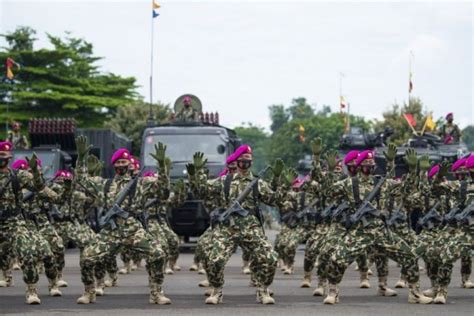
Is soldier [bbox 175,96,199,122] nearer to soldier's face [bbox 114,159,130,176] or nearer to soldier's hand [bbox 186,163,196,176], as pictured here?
soldier's face [bbox 114,159,130,176]

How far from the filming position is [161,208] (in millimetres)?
19922

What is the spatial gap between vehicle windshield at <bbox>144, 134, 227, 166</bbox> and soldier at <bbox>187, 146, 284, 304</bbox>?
12.6 metres

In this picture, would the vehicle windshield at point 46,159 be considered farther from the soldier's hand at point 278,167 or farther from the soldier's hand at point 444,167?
the soldier's hand at point 444,167

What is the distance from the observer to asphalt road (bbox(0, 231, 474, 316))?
46.9 feet

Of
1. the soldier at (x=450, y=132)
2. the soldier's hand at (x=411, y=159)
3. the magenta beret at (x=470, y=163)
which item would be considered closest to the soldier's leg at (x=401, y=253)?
the soldier's hand at (x=411, y=159)

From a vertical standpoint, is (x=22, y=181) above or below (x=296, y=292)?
above

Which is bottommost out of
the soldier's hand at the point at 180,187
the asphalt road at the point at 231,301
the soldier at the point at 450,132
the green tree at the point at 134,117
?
the asphalt road at the point at 231,301

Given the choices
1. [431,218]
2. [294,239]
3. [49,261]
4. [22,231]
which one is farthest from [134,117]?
[22,231]

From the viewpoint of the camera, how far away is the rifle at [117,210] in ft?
49.0

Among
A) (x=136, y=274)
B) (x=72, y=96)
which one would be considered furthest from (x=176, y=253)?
(x=72, y=96)

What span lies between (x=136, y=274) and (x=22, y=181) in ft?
23.1

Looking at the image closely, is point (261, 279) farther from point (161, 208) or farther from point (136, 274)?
point (136, 274)

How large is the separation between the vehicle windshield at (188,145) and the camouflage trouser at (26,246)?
12.5 metres

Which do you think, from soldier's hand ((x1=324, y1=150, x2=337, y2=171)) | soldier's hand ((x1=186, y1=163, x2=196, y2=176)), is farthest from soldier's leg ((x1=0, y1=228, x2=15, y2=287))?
soldier's hand ((x1=324, y1=150, x2=337, y2=171))
